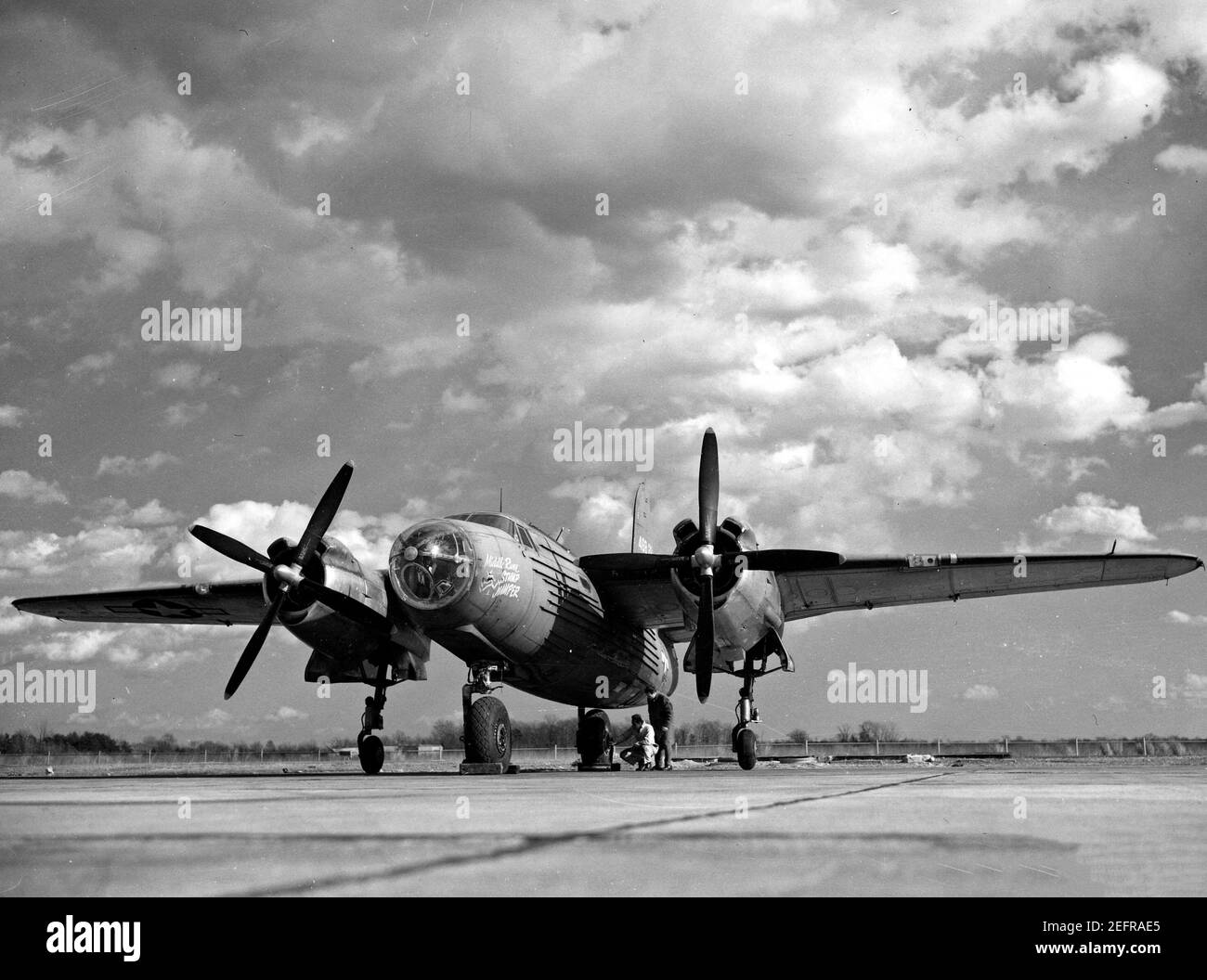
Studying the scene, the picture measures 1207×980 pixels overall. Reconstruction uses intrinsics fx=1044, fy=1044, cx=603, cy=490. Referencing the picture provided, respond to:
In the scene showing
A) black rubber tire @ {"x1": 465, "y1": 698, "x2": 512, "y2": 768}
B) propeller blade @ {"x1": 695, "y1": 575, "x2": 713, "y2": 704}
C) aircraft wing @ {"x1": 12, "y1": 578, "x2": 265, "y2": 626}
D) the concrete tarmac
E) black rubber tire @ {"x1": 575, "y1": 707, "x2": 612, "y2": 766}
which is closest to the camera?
the concrete tarmac

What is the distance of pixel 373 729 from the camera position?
23031 millimetres

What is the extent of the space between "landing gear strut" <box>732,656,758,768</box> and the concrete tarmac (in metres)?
13.7

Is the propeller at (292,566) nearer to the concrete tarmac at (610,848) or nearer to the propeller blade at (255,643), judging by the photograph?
the propeller blade at (255,643)

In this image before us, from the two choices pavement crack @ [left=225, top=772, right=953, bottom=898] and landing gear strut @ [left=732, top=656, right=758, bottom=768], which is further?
landing gear strut @ [left=732, top=656, right=758, bottom=768]

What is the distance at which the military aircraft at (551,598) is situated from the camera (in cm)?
1947

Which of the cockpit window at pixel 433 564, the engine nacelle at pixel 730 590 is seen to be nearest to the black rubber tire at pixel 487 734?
the cockpit window at pixel 433 564

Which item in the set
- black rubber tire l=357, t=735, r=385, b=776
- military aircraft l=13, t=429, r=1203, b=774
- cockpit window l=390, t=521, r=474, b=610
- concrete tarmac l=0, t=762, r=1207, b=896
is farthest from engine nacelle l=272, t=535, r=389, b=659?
concrete tarmac l=0, t=762, r=1207, b=896

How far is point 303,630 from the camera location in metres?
21.8

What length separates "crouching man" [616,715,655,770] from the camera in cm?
2870

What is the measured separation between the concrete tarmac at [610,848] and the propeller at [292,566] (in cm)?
1139

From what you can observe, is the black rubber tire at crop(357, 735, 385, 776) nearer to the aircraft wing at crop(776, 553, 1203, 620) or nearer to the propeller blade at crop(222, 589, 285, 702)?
the propeller blade at crop(222, 589, 285, 702)
